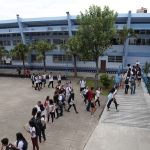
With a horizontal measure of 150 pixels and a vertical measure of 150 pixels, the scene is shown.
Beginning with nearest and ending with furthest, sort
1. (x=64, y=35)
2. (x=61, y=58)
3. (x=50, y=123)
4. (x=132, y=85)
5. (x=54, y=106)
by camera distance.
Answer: (x=54, y=106) < (x=50, y=123) < (x=132, y=85) < (x=64, y=35) < (x=61, y=58)

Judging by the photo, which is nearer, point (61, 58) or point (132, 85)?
point (132, 85)

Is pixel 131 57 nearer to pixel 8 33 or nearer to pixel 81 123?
pixel 8 33

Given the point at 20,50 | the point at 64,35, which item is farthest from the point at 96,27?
the point at 64,35

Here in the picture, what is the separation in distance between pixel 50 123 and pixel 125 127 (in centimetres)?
462

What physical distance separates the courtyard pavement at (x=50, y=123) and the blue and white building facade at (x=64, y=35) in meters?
15.4

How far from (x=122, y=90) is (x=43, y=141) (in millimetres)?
11987

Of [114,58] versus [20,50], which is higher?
[20,50]

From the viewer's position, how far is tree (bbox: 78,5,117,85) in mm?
25953

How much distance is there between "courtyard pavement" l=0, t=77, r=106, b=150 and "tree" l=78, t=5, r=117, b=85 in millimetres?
5128

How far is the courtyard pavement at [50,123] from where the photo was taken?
14.4 m

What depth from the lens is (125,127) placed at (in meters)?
16.5

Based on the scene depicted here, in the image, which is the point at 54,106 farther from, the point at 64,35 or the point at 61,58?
the point at 61,58

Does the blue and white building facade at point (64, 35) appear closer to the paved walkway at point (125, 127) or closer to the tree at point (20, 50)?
the tree at point (20, 50)

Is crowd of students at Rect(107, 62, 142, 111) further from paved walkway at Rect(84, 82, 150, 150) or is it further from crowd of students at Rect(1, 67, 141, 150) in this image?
paved walkway at Rect(84, 82, 150, 150)
